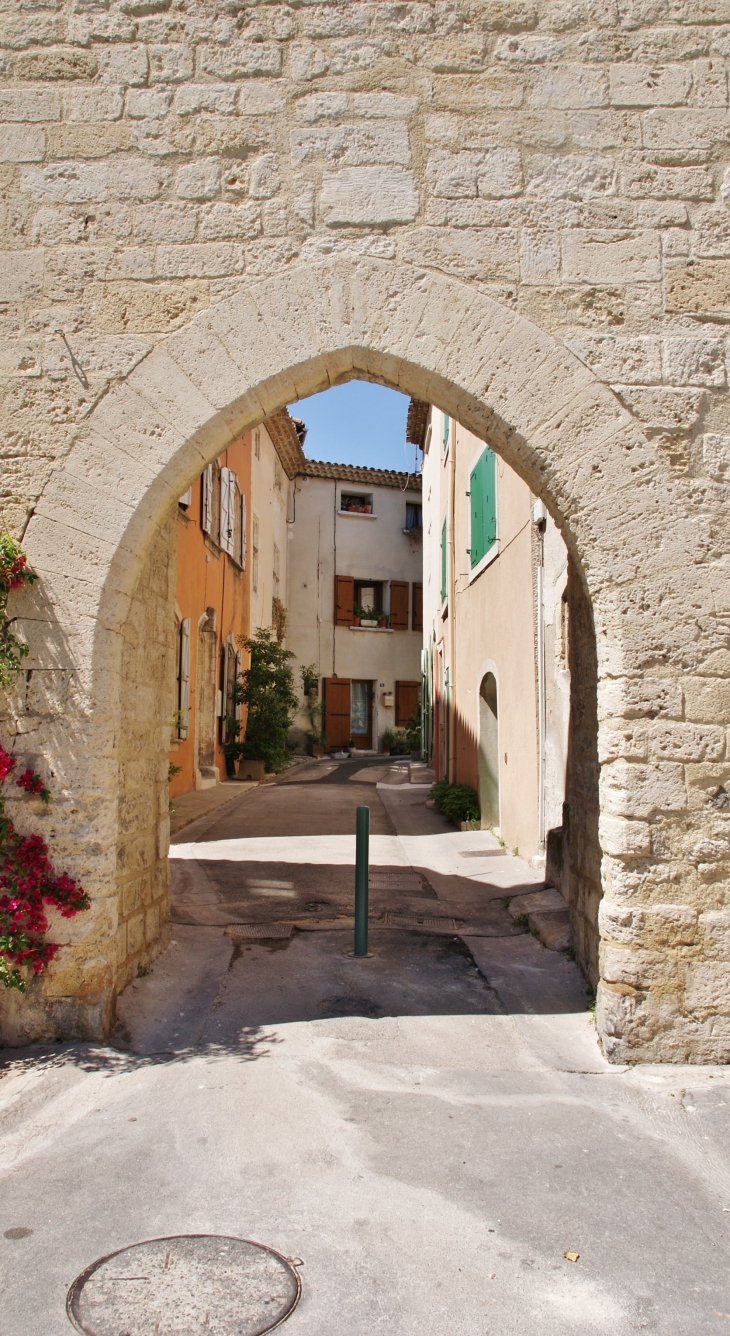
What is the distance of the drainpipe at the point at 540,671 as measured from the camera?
6.54m

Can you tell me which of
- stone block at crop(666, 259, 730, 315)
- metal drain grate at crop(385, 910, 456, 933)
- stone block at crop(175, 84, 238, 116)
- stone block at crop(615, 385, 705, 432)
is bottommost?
metal drain grate at crop(385, 910, 456, 933)

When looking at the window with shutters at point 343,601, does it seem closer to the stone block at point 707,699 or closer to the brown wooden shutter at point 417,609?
the brown wooden shutter at point 417,609

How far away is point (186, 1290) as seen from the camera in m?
2.14

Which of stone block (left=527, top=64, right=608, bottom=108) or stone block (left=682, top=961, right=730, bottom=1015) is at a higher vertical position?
stone block (left=527, top=64, right=608, bottom=108)

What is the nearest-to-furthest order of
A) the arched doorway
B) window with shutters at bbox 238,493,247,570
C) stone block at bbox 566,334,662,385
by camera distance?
stone block at bbox 566,334,662,385 → the arched doorway → window with shutters at bbox 238,493,247,570

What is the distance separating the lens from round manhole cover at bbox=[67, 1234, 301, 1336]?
2.03 meters

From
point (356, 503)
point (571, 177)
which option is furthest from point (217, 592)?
point (356, 503)

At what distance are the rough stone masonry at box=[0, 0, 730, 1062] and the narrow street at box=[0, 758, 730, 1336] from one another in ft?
1.30

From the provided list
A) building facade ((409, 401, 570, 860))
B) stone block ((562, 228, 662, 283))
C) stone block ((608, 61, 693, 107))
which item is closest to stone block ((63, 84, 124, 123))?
stone block ((562, 228, 662, 283))

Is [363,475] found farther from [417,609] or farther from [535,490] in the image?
[535,490]

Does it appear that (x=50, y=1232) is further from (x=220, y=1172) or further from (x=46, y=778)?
(x=46, y=778)

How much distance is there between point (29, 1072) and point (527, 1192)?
183 centimetres

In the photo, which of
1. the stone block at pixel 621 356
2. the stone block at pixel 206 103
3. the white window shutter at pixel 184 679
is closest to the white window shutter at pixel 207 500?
the white window shutter at pixel 184 679

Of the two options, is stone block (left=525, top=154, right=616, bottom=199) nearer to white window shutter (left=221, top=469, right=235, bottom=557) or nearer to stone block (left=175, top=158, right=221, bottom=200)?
stone block (left=175, top=158, right=221, bottom=200)
